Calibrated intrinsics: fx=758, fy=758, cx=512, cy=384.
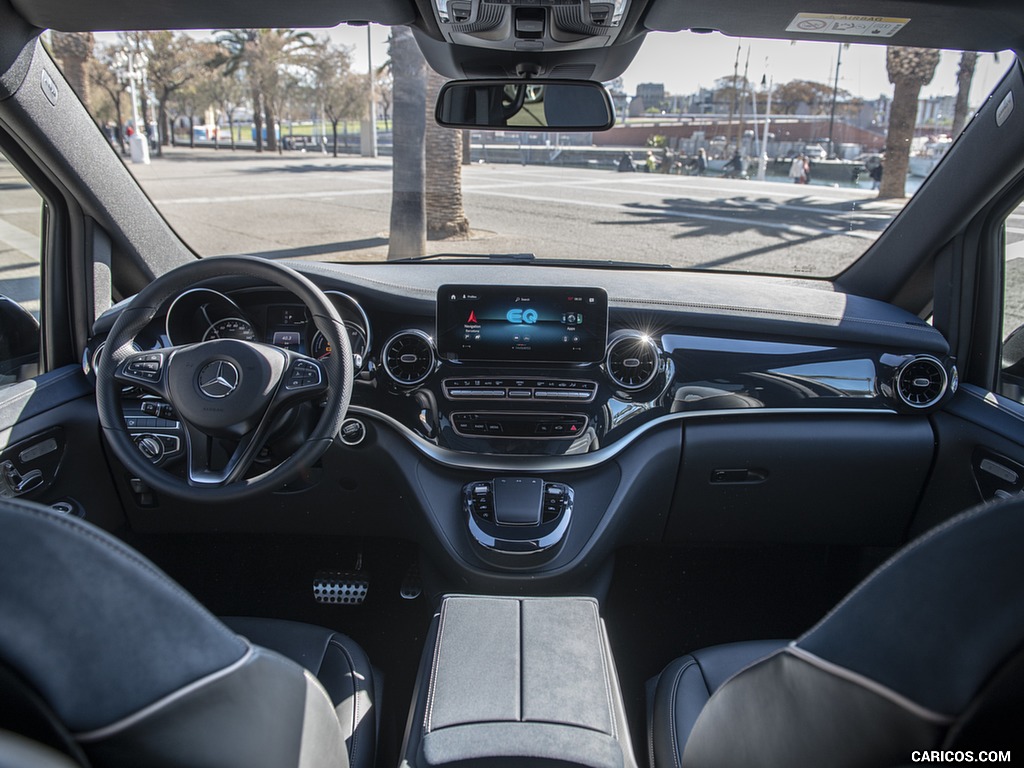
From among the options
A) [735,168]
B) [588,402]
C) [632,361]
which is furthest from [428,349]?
[735,168]

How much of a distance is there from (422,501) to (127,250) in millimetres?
1603

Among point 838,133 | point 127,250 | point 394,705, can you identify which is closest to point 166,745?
point 394,705

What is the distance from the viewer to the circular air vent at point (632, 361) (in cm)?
294

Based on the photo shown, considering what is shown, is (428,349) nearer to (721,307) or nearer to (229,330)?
(229,330)

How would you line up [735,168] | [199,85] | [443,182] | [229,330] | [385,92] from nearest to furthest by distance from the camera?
[229,330] → [735,168] → [443,182] → [385,92] → [199,85]

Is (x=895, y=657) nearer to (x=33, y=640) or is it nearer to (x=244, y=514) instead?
(x=33, y=640)

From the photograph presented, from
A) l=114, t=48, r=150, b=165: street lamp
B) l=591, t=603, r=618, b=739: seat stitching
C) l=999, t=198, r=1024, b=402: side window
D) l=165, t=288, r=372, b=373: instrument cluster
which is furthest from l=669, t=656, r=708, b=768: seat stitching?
l=114, t=48, r=150, b=165: street lamp

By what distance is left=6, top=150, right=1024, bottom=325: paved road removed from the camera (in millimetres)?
3232

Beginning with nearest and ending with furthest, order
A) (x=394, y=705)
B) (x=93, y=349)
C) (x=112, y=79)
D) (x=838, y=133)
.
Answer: (x=394, y=705)
(x=93, y=349)
(x=838, y=133)
(x=112, y=79)

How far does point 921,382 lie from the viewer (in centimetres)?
294

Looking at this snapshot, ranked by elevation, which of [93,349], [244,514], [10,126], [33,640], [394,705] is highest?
[10,126]

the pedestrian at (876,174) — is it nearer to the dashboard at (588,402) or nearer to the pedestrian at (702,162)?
the dashboard at (588,402)

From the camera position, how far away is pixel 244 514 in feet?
10.5

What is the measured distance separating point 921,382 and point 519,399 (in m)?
1.56
